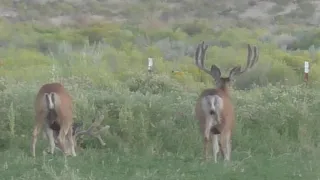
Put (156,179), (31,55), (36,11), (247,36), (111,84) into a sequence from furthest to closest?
(36,11), (247,36), (31,55), (111,84), (156,179)

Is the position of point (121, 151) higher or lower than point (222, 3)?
lower

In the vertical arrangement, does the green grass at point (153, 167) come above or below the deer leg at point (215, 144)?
below

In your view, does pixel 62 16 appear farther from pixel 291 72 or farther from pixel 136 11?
pixel 291 72

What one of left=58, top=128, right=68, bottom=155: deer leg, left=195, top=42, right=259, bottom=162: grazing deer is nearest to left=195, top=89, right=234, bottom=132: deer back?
left=195, top=42, right=259, bottom=162: grazing deer

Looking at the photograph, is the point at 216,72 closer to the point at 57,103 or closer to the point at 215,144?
the point at 215,144

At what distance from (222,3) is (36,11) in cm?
1343

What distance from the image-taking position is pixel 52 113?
14.5 metres

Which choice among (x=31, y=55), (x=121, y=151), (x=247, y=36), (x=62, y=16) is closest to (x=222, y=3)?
(x=62, y=16)

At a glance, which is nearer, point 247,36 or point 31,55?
point 31,55

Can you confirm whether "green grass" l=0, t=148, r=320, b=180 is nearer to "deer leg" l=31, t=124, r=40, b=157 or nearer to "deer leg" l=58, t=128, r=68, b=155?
"deer leg" l=31, t=124, r=40, b=157

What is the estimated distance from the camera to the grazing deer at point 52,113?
14.3 meters

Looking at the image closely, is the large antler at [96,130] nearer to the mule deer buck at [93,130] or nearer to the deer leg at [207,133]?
the mule deer buck at [93,130]

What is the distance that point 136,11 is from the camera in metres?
57.4

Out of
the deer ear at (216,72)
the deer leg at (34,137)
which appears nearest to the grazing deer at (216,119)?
the deer ear at (216,72)
